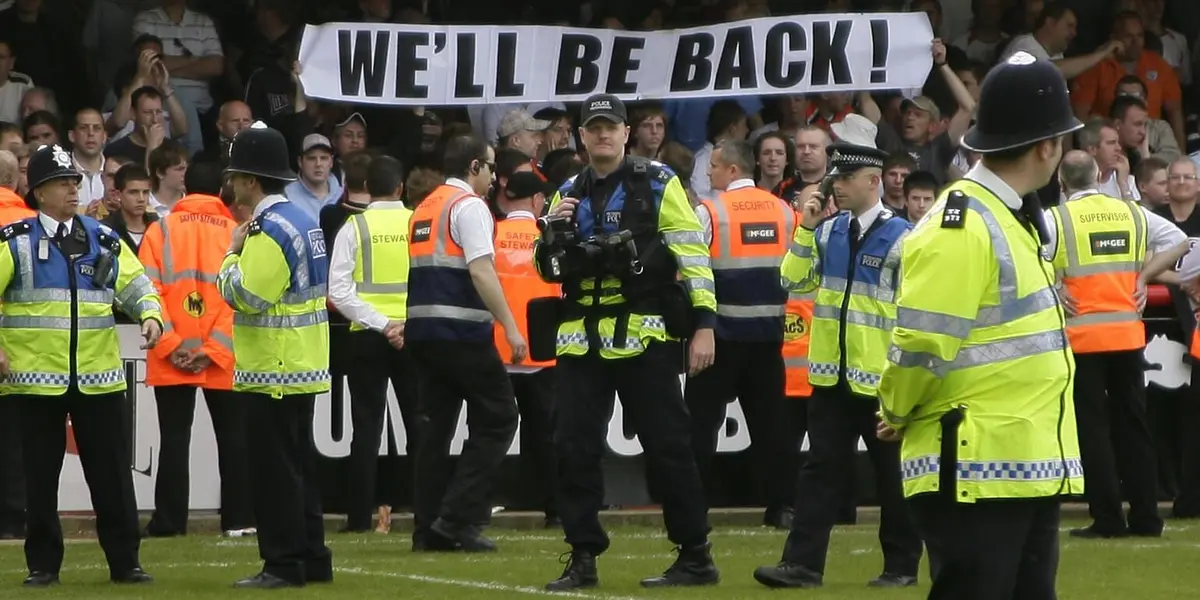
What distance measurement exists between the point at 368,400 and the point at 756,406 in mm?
2576

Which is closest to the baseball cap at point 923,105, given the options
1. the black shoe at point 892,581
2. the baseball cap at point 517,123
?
the baseball cap at point 517,123

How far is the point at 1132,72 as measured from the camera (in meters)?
19.0

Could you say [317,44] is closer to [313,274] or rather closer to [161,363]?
[161,363]

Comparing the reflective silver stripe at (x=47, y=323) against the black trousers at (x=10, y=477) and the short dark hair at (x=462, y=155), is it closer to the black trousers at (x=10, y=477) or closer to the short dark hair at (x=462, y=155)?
the short dark hair at (x=462, y=155)

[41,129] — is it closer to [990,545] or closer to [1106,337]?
[1106,337]

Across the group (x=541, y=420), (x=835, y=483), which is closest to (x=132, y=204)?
(x=541, y=420)

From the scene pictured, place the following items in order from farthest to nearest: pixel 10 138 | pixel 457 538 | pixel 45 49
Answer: pixel 45 49
pixel 10 138
pixel 457 538

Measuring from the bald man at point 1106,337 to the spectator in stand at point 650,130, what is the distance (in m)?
3.95

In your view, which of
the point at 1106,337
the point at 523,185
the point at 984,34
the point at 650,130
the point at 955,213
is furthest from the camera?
the point at 984,34

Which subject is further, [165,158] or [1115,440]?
[165,158]

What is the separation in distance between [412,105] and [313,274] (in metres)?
5.33

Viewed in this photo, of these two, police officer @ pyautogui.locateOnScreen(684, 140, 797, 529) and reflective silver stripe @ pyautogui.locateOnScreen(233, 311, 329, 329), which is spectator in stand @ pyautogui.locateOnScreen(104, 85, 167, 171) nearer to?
police officer @ pyautogui.locateOnScreen(684, 140, 797, 529)

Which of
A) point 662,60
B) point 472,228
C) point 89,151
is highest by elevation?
point 662,60

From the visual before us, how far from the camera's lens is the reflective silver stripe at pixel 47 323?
10391mm
